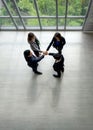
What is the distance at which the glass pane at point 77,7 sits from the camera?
11.5 metres

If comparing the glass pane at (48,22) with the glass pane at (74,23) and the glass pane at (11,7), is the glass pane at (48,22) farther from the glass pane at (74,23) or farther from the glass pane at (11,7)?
the glass pane at (11,7)

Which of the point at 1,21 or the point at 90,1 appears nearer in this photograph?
the point at 90,1

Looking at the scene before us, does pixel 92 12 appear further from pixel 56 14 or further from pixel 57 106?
pixel 57 106

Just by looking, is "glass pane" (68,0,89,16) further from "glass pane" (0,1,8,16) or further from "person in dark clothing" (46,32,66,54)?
"glass pane" (0,1,8,16)

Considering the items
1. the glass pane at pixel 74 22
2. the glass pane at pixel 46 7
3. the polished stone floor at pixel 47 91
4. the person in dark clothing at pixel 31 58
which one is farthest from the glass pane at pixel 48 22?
the person in dark clothing at pixel 31 58

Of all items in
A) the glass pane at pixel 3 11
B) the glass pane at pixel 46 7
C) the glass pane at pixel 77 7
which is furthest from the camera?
the glass pane at pixel 3 11

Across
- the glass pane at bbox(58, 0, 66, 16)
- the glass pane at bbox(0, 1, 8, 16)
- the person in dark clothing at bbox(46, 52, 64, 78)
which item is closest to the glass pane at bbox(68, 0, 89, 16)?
the glass pane at bbox(58, 0, 66, 16)

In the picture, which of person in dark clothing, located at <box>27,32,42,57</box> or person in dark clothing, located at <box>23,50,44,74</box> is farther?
person in dark clothing, located at <box>27,32,42,57</box>

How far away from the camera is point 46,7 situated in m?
12.0

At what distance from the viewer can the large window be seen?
38.3 feet

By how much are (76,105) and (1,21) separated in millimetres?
5801

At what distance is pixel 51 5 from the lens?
1185cm

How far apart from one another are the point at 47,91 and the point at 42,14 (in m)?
3.90

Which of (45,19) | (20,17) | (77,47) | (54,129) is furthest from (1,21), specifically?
(54,129)
